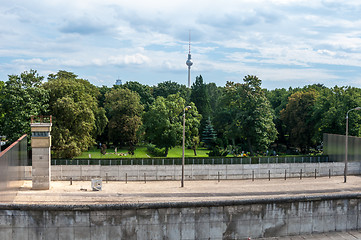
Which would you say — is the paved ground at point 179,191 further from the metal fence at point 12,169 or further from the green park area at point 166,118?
the green park area at point 166,118

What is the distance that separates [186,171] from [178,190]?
5305 mm

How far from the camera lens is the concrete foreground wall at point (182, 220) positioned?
19.7 m

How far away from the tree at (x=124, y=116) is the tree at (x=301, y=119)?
2716 cm

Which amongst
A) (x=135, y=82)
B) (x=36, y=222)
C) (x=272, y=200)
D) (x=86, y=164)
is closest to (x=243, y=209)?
(x=272, y=200)

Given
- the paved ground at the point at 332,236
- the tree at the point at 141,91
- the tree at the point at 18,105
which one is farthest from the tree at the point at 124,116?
the paved ground at the point at 332,236

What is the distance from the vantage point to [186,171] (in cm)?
3906

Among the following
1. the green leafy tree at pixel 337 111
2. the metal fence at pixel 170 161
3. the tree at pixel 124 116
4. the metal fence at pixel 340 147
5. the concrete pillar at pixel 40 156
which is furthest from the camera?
the tree at pixel 124 116

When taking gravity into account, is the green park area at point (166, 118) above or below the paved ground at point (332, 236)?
above

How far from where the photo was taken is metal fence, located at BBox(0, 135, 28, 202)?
79.4 feet

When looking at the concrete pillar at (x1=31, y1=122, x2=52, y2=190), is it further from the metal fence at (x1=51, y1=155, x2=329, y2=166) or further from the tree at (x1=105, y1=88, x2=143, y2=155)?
the tree at (x1=105, y1=88, x2=143, y2=155)

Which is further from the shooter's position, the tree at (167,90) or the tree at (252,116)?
the tree at (167,90)

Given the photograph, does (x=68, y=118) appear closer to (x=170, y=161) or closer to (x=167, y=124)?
(x=167, y=124)

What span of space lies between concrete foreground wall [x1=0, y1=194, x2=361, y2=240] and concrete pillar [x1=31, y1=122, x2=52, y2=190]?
46.4 ft

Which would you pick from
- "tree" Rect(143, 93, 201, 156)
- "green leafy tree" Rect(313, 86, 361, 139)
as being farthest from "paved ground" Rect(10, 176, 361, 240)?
"tree" Rect(143, 93, 201, 156)
